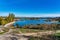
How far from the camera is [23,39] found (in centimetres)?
1307

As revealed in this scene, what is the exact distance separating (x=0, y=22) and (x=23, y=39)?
25.1 m

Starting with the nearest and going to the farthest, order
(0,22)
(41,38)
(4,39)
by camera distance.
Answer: (41,38) < (4,39) < (0,22)

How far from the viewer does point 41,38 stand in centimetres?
1085

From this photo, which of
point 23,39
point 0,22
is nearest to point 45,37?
point 23,39

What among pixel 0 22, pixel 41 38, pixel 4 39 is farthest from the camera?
pixel 0 22

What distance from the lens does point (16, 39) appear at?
42.8 feet

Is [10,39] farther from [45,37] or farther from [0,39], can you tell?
[45,37]

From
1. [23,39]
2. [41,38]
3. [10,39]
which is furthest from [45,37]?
[10,39]

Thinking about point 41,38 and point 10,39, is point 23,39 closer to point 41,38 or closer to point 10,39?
point 10,39

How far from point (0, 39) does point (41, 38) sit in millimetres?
4219

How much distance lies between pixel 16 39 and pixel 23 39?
64 centimetres

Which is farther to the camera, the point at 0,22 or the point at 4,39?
the point at 0,22

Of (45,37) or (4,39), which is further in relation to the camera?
(4,39)

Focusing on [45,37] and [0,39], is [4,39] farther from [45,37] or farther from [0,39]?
[45,37]
